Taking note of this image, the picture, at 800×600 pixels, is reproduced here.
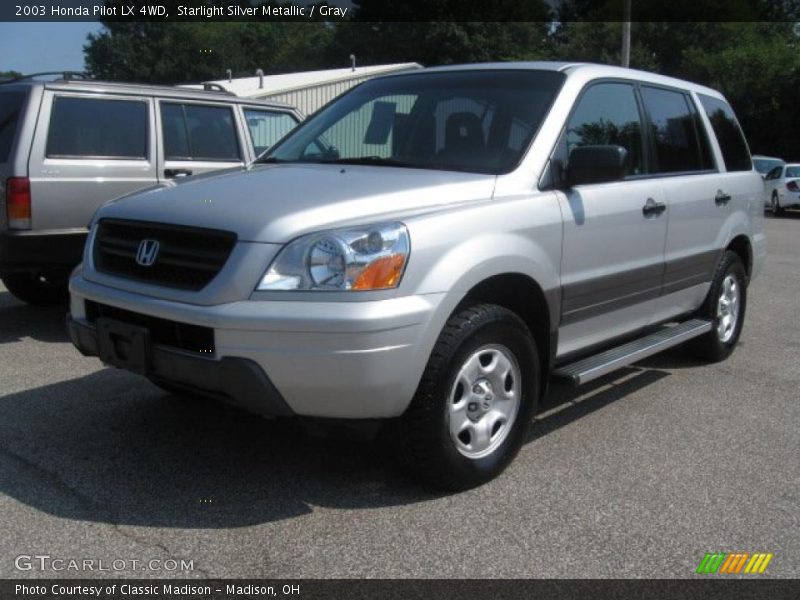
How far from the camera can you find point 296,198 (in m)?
3.45

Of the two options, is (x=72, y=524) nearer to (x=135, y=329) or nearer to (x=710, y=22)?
(x=135, y=329)

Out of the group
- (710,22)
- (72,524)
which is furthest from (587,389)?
(710,22)

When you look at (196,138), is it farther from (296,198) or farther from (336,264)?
(336,264)

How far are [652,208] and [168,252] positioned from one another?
2663 millimetres

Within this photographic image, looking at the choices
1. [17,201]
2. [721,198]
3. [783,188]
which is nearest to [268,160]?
[17,201]

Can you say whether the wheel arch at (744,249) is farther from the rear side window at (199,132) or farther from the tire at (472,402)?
the rear side window at (199,132)

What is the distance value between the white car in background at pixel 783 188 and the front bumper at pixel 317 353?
21.4m

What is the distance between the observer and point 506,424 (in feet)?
12.5

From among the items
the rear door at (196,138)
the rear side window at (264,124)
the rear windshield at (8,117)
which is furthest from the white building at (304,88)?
the rear windshield at (8,117)

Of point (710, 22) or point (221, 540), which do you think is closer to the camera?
point (221, 540)

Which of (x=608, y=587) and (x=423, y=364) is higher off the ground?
(x=423, y=364)

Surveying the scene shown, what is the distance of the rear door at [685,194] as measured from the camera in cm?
502

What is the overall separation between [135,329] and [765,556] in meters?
2.58

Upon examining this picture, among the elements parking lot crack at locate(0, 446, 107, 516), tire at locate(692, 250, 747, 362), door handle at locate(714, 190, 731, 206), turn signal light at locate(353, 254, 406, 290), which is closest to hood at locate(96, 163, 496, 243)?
turn signal light at locate(353, 254, 406, 290)
